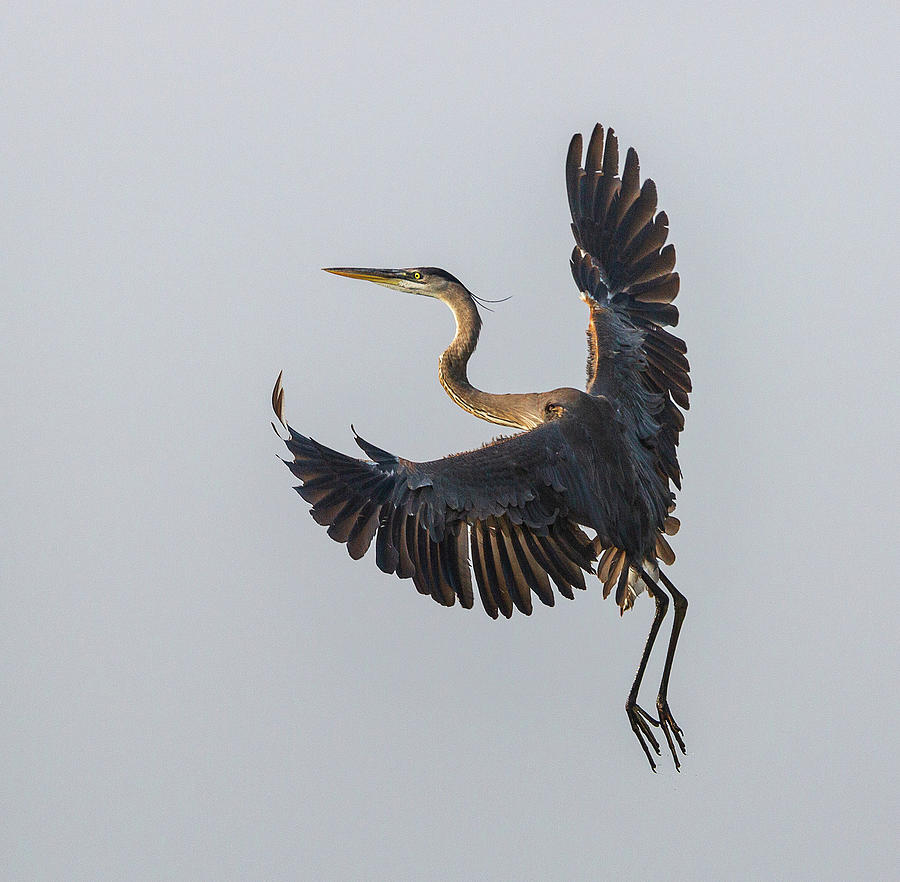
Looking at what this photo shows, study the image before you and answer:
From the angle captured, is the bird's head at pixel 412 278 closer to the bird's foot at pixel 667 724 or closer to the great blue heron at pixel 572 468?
the great blue heron at pixel 572 468

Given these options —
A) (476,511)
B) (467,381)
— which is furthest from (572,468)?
(467,381)

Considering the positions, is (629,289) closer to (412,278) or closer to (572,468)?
(412,278)

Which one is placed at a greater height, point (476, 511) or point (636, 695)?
point (476, 511)

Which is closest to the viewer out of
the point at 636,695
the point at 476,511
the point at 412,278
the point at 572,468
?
the point at 476,511

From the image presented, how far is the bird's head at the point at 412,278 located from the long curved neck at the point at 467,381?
0.06ft

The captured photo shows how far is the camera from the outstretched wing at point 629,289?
2982 millimetres

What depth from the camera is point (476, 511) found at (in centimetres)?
258

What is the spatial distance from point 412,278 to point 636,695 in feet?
3.24

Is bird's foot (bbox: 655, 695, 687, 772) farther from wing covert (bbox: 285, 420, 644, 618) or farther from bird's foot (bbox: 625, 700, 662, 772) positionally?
wing covert (bbox: 285, 420, 644, 618)

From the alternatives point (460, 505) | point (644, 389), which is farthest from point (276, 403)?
point (644, 389)

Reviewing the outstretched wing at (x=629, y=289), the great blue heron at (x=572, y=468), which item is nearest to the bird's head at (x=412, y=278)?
the great blue heron at (x=572, y=468)

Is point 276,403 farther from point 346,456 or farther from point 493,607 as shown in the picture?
point 493,607

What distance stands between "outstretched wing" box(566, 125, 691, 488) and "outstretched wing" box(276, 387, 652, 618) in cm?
28

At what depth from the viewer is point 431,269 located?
305 cm
